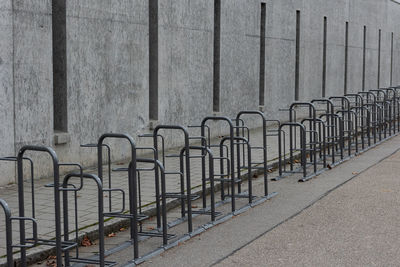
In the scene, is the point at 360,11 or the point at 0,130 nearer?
the point at 0,130

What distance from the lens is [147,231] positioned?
740cm

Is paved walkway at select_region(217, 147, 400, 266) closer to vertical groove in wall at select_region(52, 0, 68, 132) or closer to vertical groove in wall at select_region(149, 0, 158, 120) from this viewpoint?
vertical groove in wall at select_region(52, 0, 68, 132)

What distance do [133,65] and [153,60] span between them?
1.06 m

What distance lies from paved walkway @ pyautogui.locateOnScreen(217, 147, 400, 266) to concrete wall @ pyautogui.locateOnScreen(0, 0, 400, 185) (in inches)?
171

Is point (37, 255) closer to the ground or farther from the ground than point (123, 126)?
closer to the ground

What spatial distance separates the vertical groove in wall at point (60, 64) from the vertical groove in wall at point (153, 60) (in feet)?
9.61

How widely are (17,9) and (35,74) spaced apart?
3.27ft

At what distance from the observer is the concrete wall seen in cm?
→ 991

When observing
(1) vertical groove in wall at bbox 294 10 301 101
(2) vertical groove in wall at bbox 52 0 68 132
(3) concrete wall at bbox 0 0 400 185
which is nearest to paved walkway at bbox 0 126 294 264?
(3) concrete wall at bbox 0 0 400 185

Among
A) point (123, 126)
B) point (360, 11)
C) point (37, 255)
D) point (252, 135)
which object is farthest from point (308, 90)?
point (37, 255)

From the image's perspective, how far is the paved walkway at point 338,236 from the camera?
616cm

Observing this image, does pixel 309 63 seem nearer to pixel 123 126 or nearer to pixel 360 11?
pixel 360 11

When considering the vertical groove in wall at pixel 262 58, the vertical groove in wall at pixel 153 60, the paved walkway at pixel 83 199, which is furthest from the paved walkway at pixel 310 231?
the vertical groove in wall at pixel 262 58

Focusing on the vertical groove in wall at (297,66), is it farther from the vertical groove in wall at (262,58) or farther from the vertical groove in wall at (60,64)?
the vertical groove in wall at (60,64)
